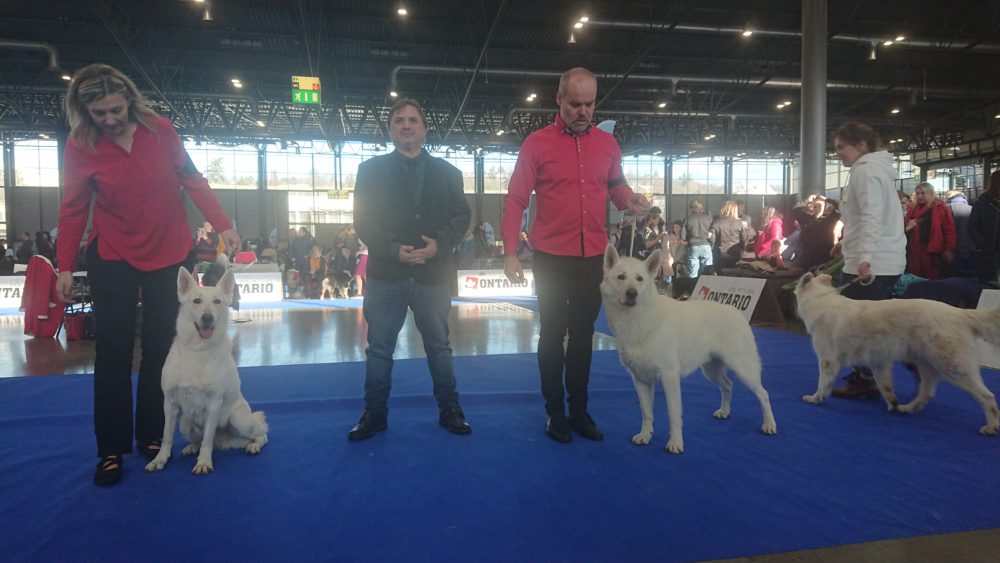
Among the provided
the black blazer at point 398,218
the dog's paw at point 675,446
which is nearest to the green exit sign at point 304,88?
the black blazer at point 398,218

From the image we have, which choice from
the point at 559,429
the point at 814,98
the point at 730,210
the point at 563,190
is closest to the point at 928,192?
the point at 730,210

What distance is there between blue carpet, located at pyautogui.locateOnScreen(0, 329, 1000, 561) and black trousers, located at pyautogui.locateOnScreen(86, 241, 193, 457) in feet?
0.77

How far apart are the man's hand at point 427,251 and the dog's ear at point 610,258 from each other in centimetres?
95

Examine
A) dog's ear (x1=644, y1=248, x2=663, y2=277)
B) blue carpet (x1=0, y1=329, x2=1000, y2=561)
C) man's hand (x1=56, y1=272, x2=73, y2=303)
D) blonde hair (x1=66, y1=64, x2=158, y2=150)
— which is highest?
blonde hair (x1=66, y1=64, x2=158, y2=150)

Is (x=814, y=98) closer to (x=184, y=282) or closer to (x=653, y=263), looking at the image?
(x=653, y=263)

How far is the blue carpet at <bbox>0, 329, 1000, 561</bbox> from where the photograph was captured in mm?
1802

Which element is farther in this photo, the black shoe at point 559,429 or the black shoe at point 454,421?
the black shoe at point 454,421

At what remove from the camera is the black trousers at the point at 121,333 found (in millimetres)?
2436

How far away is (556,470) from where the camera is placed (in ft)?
7.97

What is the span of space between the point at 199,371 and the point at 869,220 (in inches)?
157

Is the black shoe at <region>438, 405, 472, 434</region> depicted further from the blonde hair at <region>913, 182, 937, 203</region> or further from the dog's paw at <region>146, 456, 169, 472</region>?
the blonde hair at <region>913, 182, 937, 203</region>

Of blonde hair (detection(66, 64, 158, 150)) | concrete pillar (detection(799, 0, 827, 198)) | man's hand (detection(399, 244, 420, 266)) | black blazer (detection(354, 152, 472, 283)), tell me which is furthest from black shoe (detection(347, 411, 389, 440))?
concrete pillar (detection(799, 0, 827, 198))

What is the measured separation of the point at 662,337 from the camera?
270 cm

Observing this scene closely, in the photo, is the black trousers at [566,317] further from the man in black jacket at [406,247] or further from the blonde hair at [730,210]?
the blonde hair at [730,210]
